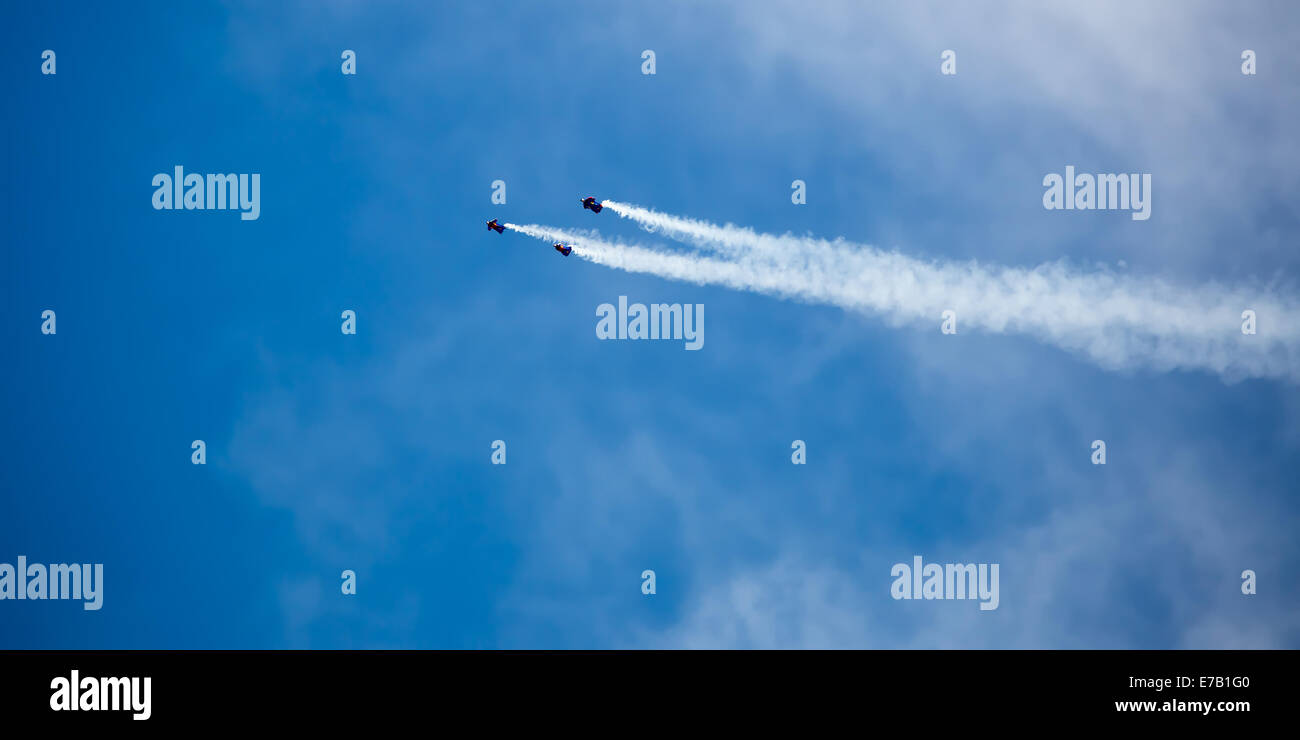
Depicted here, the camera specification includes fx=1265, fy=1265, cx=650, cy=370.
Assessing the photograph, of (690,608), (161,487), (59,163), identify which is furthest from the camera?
(59,163)

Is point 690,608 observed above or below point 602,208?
below

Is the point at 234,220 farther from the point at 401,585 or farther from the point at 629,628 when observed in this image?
the point at 629,628

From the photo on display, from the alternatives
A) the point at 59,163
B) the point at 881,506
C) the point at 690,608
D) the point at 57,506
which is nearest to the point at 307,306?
the point at 57,506

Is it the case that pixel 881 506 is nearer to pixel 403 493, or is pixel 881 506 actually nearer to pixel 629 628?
pixel 629 628

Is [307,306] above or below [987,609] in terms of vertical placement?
above

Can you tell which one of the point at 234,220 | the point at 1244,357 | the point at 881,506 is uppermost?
the point at 234,220

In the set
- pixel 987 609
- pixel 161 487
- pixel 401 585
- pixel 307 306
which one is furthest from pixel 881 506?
pixel 161 487

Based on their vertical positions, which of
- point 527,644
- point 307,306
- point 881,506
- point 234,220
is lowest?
point 527,644

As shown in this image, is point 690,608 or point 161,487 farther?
point 161,487

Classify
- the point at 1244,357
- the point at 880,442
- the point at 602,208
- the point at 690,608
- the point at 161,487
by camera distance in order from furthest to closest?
the point at 161,487, the point at 880,442, the point at 690,608, the point at 602,208, the point at 1244,357
